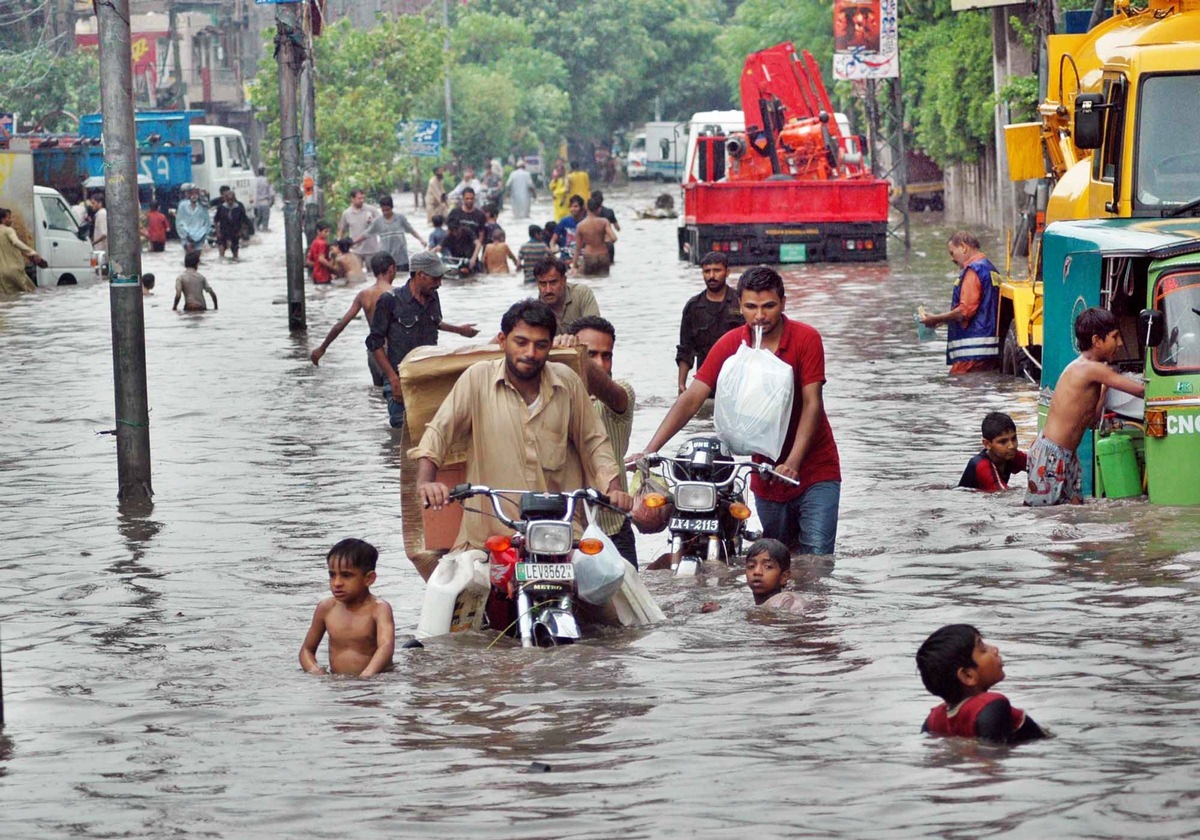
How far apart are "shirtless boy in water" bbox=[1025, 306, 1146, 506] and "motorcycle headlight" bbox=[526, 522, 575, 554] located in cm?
413

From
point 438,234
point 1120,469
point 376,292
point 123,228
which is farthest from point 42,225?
point 1120,469

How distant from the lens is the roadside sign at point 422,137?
58.5 m

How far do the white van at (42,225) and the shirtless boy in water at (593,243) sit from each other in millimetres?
8272

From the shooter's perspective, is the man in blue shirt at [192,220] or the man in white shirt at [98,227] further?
the man in blue shirt at [192,220]

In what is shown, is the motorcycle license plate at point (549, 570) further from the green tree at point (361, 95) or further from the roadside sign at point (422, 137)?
the roadside sign at point (422, 137)

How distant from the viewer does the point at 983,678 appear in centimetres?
672

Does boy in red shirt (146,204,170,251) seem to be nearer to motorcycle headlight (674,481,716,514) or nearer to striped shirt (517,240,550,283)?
striped shirt (517,240,550,283)

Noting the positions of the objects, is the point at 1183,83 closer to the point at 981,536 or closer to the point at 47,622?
the point at 981,536

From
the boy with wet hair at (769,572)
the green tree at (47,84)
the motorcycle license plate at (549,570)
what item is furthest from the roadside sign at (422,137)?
the motorcycle license plate at (549,570)

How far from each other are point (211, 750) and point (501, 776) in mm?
1096

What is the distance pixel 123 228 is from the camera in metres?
13.0

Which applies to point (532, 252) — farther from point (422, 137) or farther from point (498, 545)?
point (422, 137)

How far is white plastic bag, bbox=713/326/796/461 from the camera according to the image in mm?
9219

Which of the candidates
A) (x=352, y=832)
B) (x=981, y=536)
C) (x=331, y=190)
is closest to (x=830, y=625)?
(x=981, y=536)
